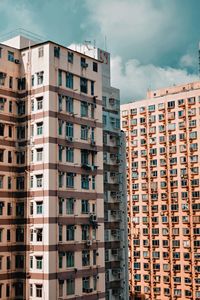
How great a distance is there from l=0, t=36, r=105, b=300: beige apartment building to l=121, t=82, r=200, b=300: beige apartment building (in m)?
37.7

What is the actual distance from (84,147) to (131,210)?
1726 inches

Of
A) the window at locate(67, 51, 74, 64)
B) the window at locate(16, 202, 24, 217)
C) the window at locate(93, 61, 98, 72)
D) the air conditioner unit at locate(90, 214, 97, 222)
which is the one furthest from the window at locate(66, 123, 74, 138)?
the air conditioner unit at locate(90, 214, 97, 222)

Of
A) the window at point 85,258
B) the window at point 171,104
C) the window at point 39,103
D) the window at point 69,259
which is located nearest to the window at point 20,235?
the window at point 69,259

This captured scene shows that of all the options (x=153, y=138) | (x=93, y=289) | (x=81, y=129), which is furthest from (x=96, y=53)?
(x=153, y=138)

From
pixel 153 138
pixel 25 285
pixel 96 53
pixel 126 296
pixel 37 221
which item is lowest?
pixel 126 296

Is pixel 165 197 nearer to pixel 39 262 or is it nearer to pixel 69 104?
pixel 69 104

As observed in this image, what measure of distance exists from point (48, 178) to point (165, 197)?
153ft

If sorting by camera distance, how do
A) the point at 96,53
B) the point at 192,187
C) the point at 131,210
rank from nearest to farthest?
the point at 96,53, the point at 192,187, the point at 131,210

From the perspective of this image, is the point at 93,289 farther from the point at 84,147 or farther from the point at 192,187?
the point at 192,187

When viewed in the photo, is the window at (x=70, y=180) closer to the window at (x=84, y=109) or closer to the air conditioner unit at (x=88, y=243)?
the air conditioner unit at (x=88, y=243)

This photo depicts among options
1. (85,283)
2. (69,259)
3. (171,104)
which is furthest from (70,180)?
(171,104)

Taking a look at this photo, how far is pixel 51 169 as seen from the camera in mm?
46656

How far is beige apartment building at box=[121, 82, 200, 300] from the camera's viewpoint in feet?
279

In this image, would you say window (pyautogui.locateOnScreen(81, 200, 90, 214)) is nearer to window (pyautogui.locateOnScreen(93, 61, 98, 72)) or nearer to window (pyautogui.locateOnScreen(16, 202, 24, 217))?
window (pyautogui.locateOnScreen(16, 202, 24, 217))
